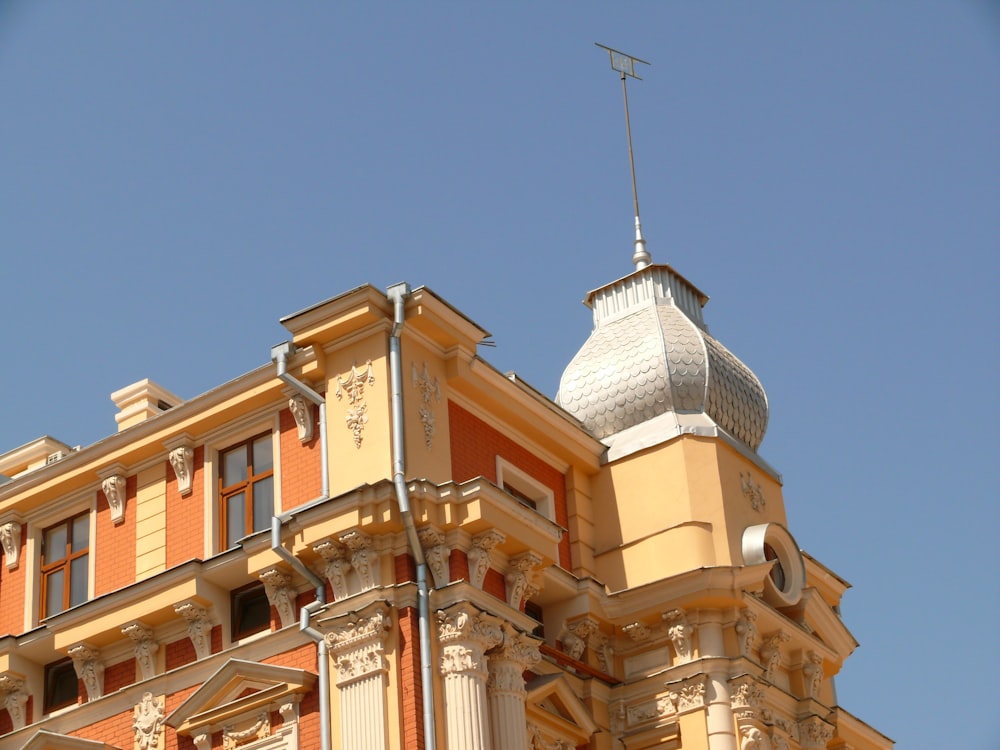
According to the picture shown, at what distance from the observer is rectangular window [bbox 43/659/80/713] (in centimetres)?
3088

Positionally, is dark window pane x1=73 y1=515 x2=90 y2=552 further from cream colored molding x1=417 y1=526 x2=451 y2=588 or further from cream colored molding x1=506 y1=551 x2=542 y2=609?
cream colored molding x1=506 y1=551 x2=542 y2=609

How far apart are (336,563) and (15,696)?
20.8 ft

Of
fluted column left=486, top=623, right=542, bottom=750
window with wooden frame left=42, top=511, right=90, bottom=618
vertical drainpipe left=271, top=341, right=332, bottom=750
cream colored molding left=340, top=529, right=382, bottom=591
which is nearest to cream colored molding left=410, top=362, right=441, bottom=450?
vertical drainpipe left=271, top=341, right=332, bottom=750

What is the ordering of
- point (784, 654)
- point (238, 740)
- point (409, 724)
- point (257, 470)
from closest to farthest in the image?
point (409, 724) → point (238, 740) → point (257, 470) → point (784, 654)

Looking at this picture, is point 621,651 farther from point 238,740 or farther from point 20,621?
point 20,621

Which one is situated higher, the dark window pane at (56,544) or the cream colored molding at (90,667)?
the dark window pane at (56,544)

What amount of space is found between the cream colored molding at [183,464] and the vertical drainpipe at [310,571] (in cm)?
219

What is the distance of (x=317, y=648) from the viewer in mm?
27906

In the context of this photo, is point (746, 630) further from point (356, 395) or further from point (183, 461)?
point (183, 461)

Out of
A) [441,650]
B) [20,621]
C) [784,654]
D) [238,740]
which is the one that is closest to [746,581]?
[784,654]

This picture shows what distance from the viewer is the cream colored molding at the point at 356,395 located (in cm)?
2886

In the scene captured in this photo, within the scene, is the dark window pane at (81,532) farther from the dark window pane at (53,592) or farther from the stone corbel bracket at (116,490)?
the stone corbel bracket at (116,490)

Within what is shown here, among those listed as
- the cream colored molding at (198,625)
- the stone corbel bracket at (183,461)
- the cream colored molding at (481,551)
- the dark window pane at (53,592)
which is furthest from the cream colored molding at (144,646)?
the cream colored molding at (481,551)

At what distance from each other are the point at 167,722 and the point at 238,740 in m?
1.28
